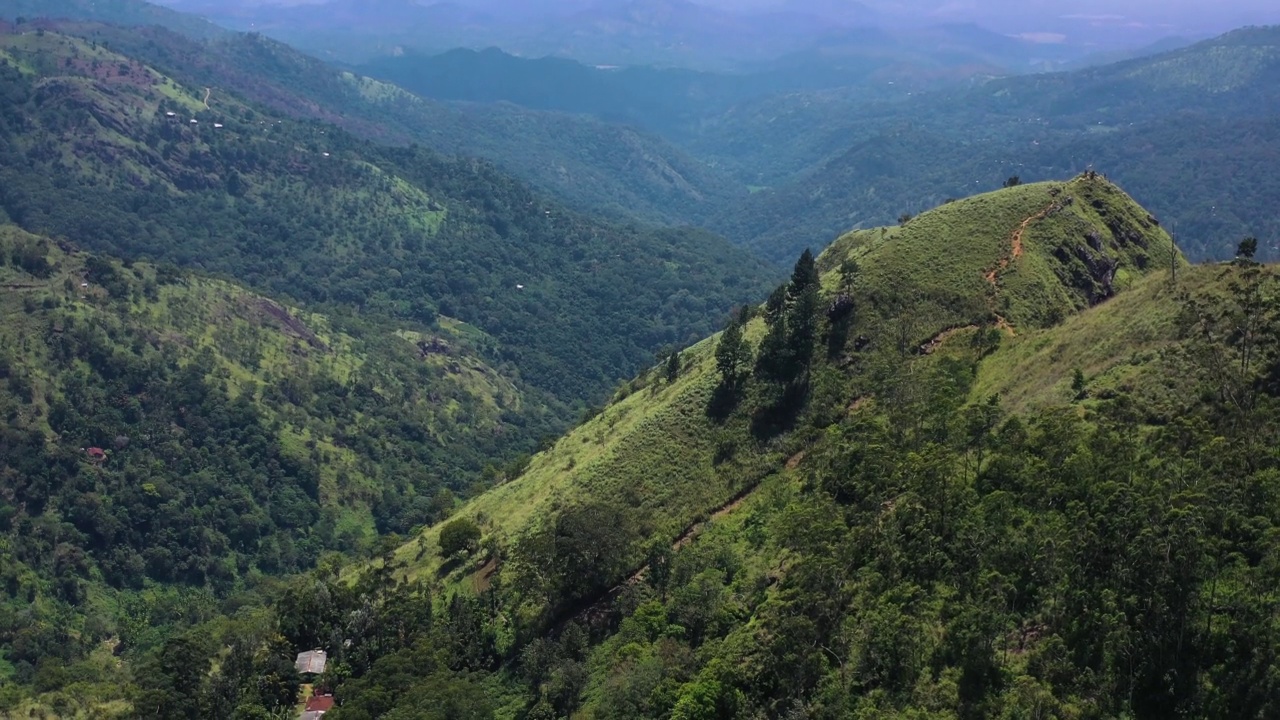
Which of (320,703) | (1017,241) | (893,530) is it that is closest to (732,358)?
(1017,241)

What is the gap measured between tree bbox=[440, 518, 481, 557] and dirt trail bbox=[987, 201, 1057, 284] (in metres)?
48.3

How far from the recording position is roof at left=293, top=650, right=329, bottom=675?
7131 cm

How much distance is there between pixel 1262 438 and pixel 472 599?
49955 mm

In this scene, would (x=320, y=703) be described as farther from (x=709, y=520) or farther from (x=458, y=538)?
(x=709, y=520)

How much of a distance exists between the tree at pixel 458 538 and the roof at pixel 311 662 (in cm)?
1293

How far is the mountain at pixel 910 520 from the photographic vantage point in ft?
138

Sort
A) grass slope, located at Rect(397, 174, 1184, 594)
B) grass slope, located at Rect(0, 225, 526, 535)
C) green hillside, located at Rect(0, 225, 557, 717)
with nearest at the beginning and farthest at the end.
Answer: grass slope, located at Rect(397, 174, 1184, 594) → green hillside, located at Rect(0, 225, 557, 717) → grass slope, located at Rect(0, 225, 526, 535)

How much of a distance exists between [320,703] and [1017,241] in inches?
2697

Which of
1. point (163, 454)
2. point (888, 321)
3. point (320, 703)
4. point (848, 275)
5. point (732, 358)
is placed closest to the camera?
point (320, 703)

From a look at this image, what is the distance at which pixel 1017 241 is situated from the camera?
9156 centimetres

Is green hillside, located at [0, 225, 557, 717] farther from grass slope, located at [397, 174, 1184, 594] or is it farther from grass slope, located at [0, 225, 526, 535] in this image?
grass slope, located at [397, 174, 1184, 594]

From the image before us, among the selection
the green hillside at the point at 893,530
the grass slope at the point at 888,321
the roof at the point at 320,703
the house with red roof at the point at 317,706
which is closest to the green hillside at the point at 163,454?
the grass slope at the point at 888,321

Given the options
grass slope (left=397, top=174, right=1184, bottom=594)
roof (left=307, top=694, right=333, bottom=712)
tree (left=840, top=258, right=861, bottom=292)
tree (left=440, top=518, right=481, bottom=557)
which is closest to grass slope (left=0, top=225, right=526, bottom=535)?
tree (left=440, top=518, right=481, bottom=557)

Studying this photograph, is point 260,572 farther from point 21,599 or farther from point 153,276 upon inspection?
point 153,276
